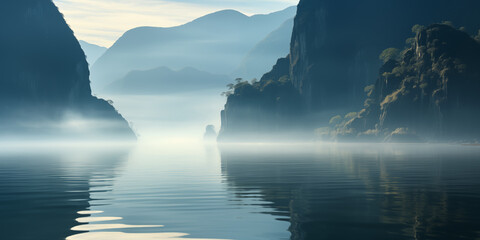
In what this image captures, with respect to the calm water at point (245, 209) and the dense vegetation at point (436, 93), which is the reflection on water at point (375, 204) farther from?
the dense vegetation at point (436, 93)

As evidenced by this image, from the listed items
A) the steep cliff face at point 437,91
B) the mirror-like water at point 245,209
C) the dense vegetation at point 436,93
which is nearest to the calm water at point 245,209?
the mirror-like water at point 245,209

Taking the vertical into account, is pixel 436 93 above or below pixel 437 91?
below

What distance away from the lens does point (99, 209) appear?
23.5 meters

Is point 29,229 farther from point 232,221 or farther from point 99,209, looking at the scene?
point 232,221

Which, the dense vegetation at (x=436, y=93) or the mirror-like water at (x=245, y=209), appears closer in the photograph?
the mirror-like water at (x=245, y=209)

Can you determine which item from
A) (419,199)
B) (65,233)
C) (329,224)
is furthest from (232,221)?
(419,199)

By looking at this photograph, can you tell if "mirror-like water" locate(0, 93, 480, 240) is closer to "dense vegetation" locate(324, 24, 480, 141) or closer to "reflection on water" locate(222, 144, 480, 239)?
"reflection on water" locate(222, 144, 480, 239)

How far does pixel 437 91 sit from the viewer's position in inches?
7077

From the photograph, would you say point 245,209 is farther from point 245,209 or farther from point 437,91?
point 437,91

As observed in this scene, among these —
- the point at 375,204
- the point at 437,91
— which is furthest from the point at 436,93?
the point at 375,204

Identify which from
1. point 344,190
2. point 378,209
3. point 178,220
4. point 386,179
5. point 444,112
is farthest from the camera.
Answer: point 444,112

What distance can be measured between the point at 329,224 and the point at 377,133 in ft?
612

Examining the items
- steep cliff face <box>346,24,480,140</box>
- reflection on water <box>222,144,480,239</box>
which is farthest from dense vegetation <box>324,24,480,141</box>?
reflection on water <box>222,144,480,239</box>

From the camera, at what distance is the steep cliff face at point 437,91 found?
176m
